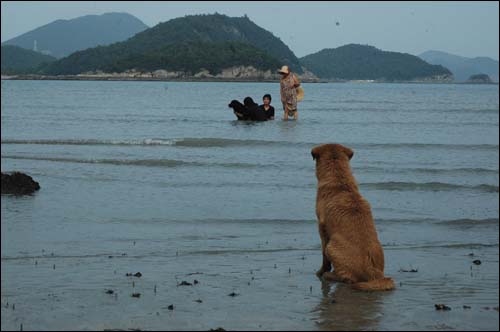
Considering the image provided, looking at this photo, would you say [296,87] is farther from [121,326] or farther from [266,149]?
[121,326]

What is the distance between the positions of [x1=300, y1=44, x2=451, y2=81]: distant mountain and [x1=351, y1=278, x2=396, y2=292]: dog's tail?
498 ft

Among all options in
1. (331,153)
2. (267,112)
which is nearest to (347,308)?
(331,153)

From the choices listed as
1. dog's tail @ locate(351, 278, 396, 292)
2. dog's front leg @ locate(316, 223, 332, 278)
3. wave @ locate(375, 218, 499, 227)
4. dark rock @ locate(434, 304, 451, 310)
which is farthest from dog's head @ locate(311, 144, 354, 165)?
wave @ locate(375, 218, 499, 227)

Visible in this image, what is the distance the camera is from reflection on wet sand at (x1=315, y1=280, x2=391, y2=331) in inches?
235

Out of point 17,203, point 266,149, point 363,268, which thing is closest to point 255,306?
point 363,268

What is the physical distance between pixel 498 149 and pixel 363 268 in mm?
14754

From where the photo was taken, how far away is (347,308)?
21.2 ft

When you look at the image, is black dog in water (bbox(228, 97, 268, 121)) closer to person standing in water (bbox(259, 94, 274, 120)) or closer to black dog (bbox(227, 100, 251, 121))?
black dog (bbox(227, 100, 251, 121))

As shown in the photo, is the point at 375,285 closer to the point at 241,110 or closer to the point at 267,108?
the point at 241,110

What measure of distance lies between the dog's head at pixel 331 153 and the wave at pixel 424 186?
5984mm

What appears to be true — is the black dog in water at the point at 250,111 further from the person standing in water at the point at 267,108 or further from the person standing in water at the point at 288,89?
the person standing in water at the point at 288,89

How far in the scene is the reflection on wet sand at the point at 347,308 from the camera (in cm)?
597

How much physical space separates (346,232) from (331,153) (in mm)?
1055

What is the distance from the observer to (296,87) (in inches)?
1075
